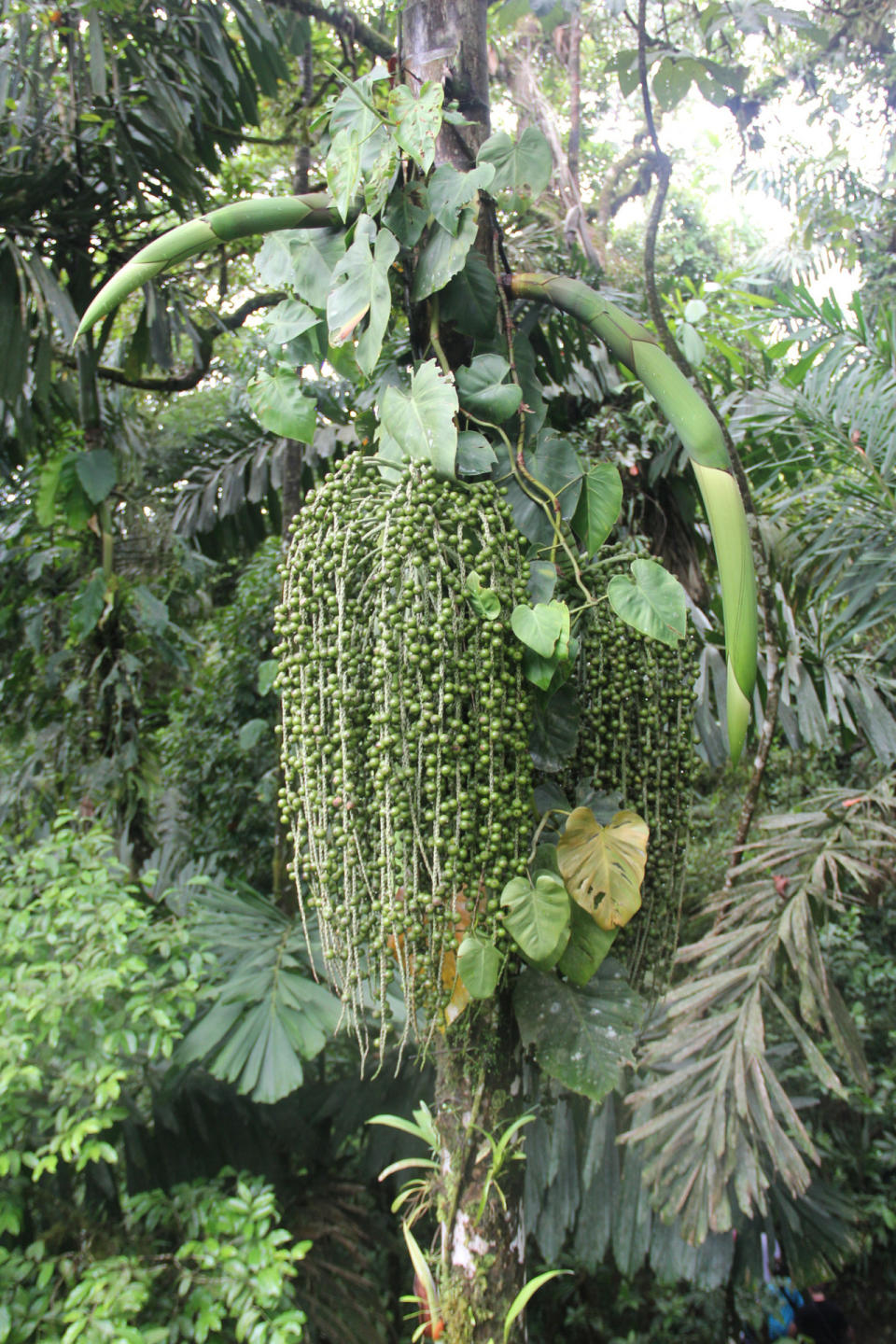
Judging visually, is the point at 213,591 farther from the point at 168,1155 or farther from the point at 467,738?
the point at 467,738

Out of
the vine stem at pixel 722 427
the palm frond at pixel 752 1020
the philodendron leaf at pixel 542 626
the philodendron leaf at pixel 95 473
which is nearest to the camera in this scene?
the philodendron leaf at pixel 542 626

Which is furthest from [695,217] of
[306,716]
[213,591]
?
[306,716]

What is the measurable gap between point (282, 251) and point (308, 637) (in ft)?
1.76

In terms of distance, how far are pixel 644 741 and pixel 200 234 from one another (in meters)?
0.84

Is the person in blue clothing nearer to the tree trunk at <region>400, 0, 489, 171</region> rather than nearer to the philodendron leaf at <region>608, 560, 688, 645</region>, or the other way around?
the philodendron leaf at <region>608, 560, 688, 645</region>

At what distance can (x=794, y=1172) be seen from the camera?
1.46 meters

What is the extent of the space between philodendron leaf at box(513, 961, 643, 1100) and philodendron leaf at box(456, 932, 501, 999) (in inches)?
6.9

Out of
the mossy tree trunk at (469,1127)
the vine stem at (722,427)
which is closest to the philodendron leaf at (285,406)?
the mossy tree trunk at (469,1127)

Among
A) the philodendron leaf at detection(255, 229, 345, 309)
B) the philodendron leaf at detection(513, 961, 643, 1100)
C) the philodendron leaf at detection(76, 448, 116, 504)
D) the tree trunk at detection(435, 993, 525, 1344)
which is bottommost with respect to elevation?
the tree trunk at detection(435, 993, 525, 1344)

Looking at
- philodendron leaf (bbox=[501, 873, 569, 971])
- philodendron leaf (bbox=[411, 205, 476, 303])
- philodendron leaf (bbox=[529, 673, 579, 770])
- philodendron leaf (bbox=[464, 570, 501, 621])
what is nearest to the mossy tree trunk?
philodendron leaf (bbox=[411, 205, 476, 303])

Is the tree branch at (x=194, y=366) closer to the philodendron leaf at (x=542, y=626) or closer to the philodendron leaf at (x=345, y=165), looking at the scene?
the philodendron leaf at (x=345, y=165)

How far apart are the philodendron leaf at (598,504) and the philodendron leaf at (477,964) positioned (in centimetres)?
53

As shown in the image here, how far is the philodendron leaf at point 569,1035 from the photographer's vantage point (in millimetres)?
1073

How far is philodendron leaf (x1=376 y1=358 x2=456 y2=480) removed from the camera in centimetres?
96
